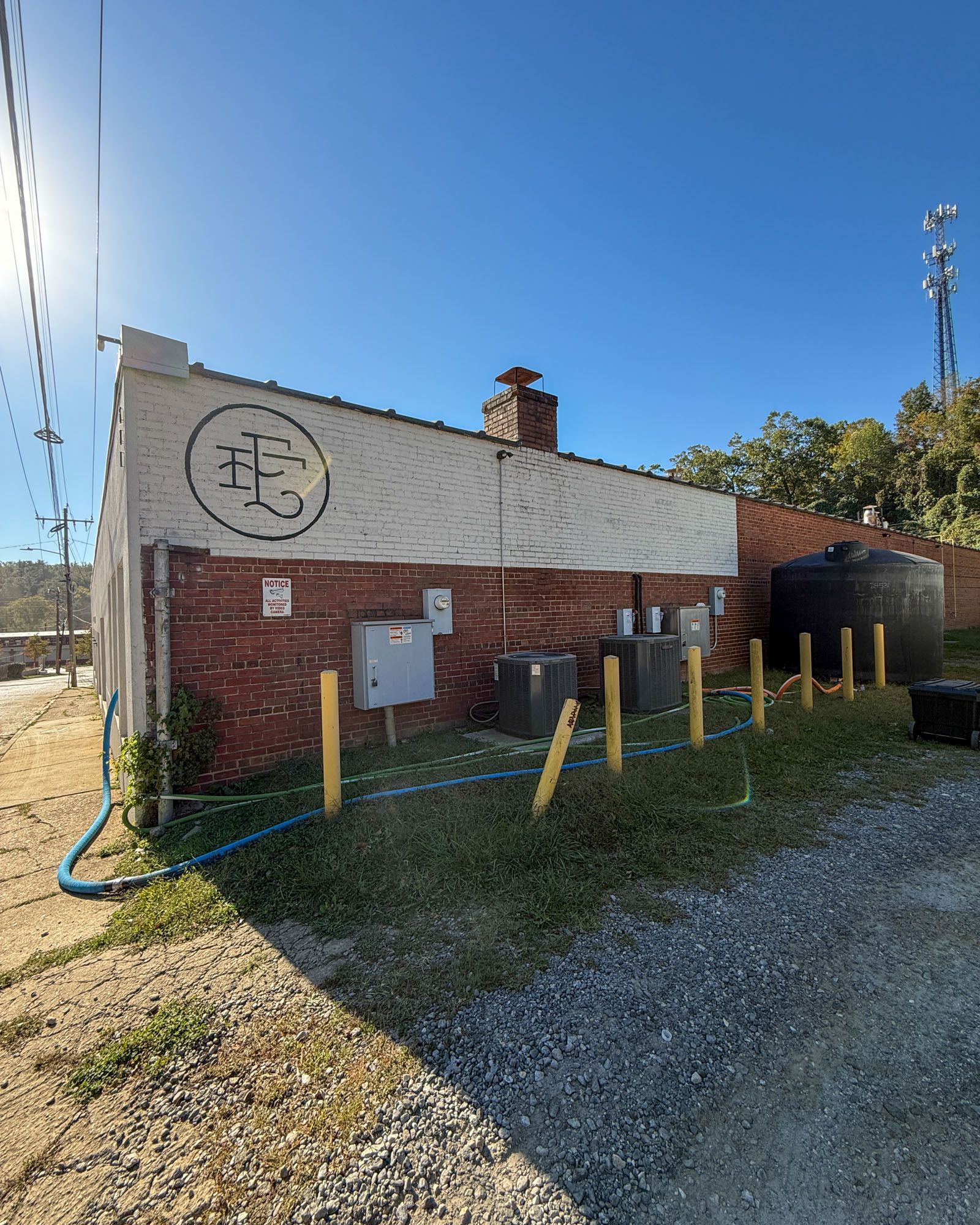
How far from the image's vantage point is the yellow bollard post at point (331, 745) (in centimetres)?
410

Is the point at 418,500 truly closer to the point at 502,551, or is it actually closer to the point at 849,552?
the point at 502,551

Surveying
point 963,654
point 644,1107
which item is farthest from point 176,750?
point 963,654

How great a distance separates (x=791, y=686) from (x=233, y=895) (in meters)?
9.47

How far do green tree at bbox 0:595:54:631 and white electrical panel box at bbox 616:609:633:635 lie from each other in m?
104

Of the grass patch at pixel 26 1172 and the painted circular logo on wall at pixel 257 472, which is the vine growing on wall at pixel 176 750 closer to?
the painted circular logo on wall at pixel 257 472

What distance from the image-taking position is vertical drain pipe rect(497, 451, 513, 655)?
7477 millimetres

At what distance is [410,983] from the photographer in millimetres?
2404

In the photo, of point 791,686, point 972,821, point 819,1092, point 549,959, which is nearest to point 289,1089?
point 549,959

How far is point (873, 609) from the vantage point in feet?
33.0

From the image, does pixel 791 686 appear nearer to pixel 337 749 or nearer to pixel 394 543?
pixel 394 543

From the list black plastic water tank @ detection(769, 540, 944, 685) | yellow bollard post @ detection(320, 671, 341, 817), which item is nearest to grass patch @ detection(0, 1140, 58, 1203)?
yellow bollard post @ detection(320, 671, 341, 817)

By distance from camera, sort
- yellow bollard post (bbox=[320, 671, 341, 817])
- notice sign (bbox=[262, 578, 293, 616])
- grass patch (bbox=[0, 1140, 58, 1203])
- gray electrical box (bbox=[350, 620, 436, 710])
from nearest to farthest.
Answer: grass patch (bbox=[0, 1140, 58, 1203]) → yellow bollard post (bbox=[320, 671, 341, 817]) → notice sign (bbox=[262, 578, 293, 616]) → gray electrical box (bbox=[350, 620, 436, 710])

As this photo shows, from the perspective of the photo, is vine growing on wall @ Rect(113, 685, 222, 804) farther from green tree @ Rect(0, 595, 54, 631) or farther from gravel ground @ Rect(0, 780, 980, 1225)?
green tree @ Rect(0, 595, 54, 631)

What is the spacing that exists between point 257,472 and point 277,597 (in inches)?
49.2
